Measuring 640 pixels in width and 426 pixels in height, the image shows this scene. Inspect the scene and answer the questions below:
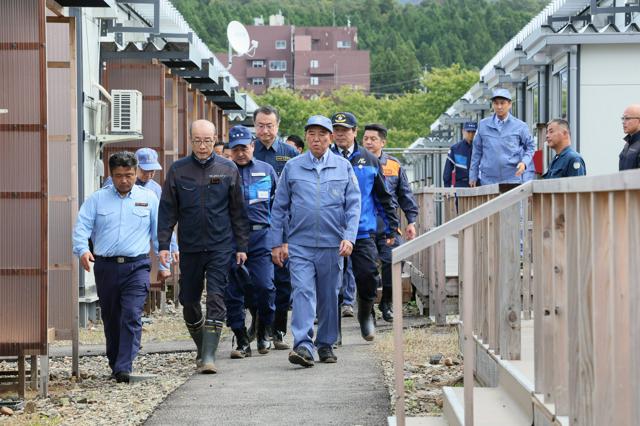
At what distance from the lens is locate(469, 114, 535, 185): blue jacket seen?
1431 centimetres

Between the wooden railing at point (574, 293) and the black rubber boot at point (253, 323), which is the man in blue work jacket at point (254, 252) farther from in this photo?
the wooden railing at point (574, 293)

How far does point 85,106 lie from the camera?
53.9ft

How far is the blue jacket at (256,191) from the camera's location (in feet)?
39.2

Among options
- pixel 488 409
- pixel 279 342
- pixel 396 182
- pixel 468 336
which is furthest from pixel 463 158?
pixel 468 336

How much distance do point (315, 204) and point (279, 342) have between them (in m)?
2.00

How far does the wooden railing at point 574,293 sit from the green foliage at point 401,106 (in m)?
74.9

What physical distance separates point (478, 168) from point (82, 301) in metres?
4.65

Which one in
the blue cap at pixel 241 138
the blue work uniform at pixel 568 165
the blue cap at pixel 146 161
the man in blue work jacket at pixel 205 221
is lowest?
the man in blue work jacket at pixel 205 221

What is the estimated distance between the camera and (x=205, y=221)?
10852 mm

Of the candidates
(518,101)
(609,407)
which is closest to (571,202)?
(609,407)

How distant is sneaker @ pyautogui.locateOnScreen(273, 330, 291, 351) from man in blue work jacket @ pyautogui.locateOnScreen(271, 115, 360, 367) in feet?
4.62

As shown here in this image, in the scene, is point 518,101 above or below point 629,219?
above

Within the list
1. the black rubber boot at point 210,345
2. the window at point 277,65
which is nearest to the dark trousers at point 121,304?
the black rubber boot at point 210,345

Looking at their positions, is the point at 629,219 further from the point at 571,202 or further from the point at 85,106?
the point at 85,106
